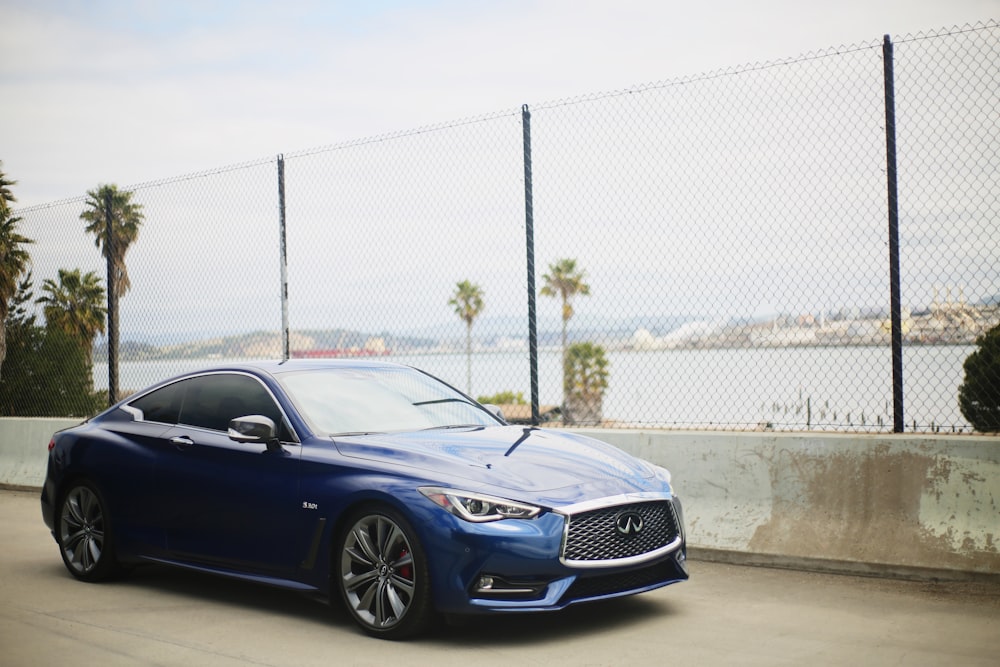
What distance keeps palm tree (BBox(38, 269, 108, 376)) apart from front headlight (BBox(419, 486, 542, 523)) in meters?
8.51

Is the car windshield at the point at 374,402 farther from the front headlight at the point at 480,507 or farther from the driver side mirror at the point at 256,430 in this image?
the front headlight at the point at 480,507

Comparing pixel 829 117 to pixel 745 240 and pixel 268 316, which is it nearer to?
pixel 745 240

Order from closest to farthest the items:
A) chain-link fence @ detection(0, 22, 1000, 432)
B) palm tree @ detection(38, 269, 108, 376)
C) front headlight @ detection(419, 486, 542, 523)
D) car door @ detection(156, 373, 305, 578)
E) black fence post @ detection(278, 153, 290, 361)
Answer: front headlight @ detection(419, 486, 542, 523) → car door @ detection(156, 373, 305, 578) → chain-link fence @ detection(0, 22, 1000, 432) → black fence post @ detection(278, 153, 290, 361) → palm tree @ detection(38, 269, 108, 376)

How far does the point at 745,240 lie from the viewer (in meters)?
8.59

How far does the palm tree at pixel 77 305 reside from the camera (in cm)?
1370

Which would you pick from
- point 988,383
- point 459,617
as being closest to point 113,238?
point 459,617

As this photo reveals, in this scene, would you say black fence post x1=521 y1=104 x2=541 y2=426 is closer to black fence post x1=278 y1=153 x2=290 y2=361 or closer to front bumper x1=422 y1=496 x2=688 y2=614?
black fence post x1=278 y1=153 x2=290 y2=361

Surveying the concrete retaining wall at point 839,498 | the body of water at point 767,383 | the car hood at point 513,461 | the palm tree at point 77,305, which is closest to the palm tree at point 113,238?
the palm tree at point 77,305

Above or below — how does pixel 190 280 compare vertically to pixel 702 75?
below

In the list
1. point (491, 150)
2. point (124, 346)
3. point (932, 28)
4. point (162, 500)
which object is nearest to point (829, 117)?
point (932, 28)

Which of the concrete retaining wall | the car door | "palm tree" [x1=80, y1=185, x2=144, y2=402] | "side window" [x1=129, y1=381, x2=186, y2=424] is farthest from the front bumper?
"palm tree" [x1=80, y1=185, x2=144, y2=402]

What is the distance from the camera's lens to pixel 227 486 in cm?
675

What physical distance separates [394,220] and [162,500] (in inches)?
172

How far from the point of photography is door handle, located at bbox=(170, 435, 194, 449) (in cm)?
713
